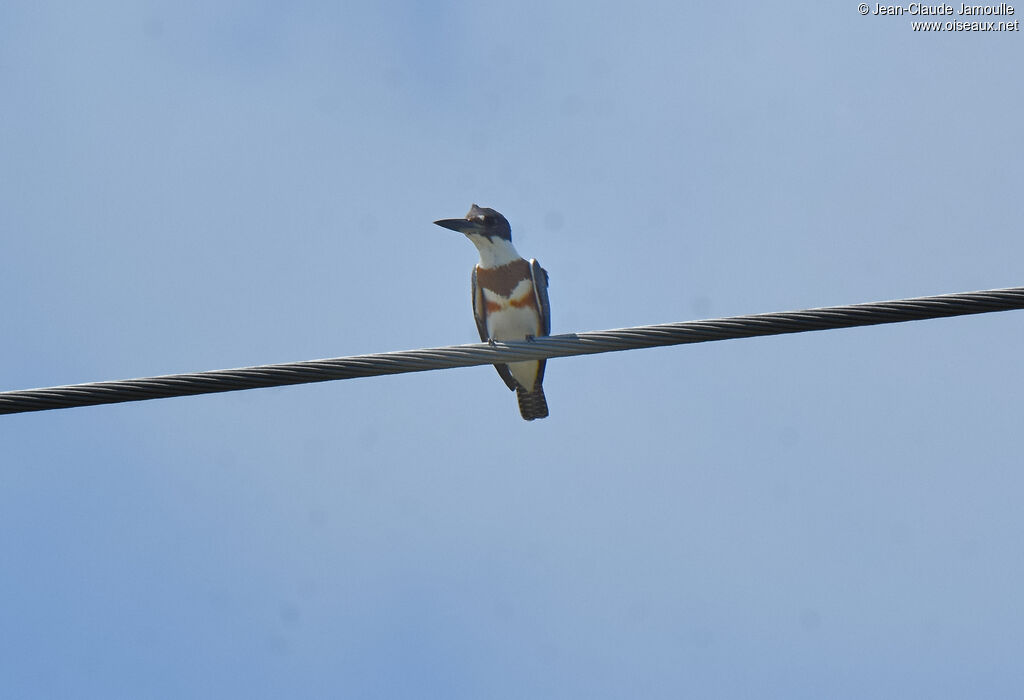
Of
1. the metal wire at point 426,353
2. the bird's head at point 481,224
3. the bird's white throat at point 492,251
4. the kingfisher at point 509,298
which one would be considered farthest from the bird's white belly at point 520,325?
the metal wire at point 426,353

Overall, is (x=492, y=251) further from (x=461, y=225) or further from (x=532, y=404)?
(x=532, y=404)

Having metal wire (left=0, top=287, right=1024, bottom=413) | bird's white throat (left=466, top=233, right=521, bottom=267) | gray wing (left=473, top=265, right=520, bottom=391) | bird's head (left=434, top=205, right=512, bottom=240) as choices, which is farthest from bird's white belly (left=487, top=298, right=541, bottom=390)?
metal wire (left=0, top=287, right=1024, bottom=413)

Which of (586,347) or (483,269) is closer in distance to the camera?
(586,347)

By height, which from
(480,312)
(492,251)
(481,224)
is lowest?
(480,312)

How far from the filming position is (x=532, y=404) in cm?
718

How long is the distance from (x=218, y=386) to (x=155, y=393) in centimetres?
20

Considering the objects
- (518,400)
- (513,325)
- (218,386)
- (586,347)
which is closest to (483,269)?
(513,325)

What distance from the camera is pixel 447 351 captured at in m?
3.94

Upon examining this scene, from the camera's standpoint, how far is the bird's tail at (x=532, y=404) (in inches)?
281

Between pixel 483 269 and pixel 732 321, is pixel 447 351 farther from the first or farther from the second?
pixel 483 269

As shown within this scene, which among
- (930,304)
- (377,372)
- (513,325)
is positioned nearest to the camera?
(930,304)

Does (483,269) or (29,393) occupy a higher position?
(483,269)

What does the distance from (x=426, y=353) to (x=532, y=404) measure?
3.34 m

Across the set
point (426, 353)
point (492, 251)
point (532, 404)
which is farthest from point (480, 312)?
point (426, 353)
